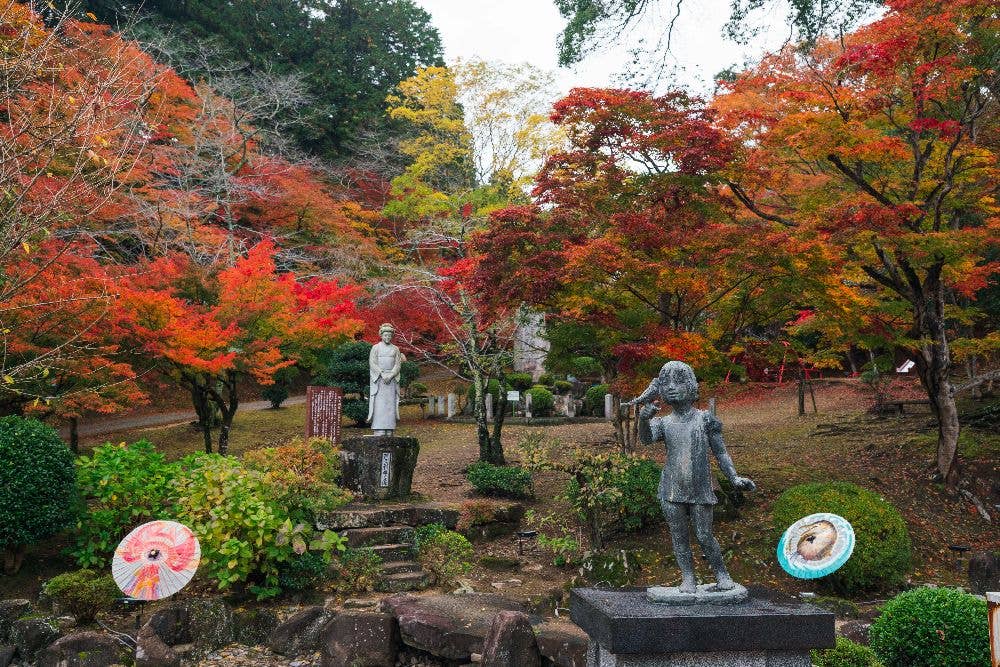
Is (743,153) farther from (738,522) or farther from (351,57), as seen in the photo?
(351,57)

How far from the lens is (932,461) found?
1267 cm

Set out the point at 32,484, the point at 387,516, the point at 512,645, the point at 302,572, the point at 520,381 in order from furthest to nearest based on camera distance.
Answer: the point at 520,381
the point at 387,516
the point at 32,484
the point at 302,572
the point at 512,645

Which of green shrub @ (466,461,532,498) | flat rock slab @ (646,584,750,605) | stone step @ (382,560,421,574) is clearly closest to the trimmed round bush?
green shrub @ (466,461,532,498)

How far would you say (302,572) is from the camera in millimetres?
8469

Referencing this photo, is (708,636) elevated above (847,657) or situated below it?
above

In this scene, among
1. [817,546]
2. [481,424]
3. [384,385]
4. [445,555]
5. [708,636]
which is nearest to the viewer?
[708,636]

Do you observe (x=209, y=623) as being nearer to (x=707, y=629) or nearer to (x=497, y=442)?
(x=707, y=629)

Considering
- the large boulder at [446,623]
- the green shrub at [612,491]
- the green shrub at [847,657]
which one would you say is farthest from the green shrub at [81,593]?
the green shrub at [847,657]

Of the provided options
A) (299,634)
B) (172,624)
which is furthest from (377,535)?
(172,624)

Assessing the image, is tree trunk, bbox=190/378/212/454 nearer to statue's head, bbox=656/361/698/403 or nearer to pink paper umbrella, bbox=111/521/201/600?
pink paper umbrella, bbox=111/521/201/600

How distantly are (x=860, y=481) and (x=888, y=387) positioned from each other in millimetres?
9326

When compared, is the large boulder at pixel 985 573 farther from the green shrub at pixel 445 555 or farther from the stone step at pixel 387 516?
the stone step at pixel 387 516

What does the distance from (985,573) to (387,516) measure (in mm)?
7018

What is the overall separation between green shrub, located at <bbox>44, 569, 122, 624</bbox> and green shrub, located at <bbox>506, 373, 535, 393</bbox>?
1689 centimetres
